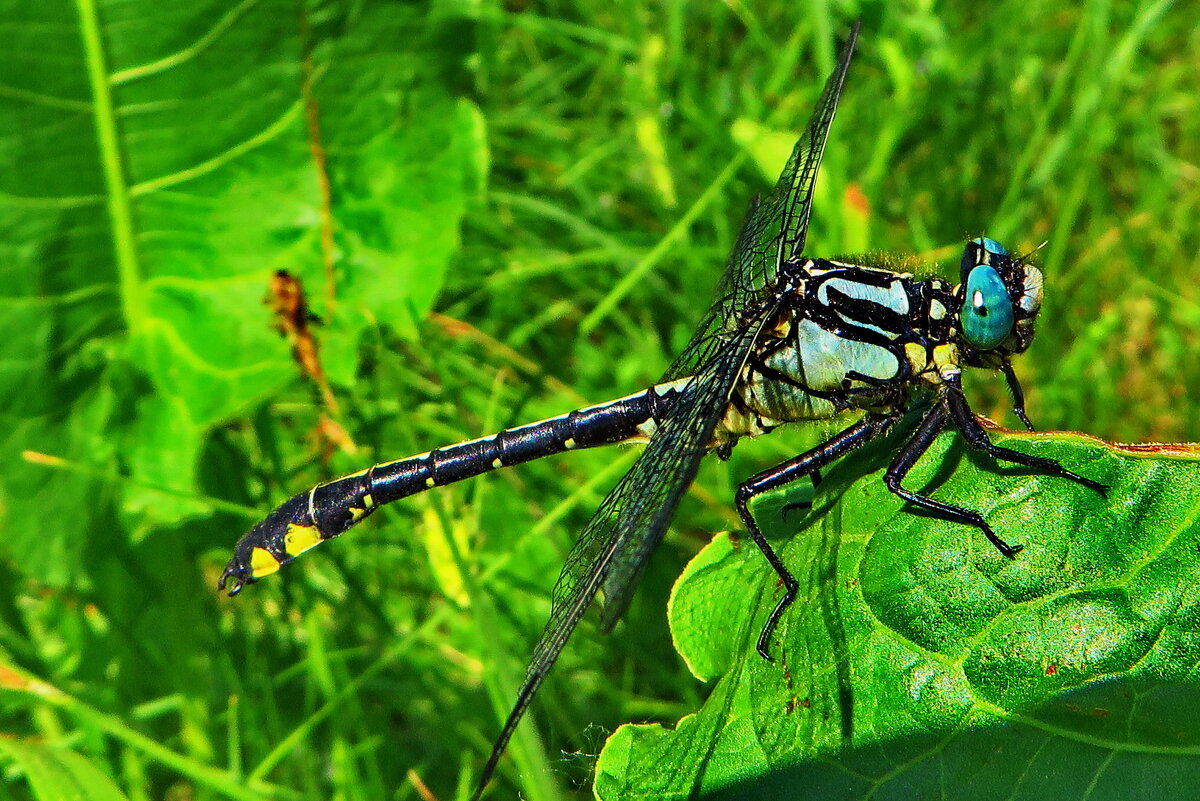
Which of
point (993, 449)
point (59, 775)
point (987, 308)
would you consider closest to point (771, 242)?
point (987, 308)

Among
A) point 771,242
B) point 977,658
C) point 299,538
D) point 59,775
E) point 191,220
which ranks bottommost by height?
point 977,658

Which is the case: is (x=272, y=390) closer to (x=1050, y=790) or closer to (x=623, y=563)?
(x=623, y=563)

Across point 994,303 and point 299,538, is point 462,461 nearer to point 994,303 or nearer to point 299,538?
point 299,538

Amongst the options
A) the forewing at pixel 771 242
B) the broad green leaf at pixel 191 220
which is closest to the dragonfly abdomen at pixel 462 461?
the forewing at pixel 771 242

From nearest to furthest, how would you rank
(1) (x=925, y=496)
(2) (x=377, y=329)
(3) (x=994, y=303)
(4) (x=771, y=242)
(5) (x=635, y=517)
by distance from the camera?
(1) (x=925, y=496), (5) (x=635, y=517), (3) (x=994, y=303), (4) (x=771, y=242), (2) (x=377, y=329)

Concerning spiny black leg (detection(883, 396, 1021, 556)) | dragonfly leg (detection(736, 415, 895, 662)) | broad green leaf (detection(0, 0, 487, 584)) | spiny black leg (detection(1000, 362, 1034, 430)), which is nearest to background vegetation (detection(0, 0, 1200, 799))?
broad green leaf (detection(0, 0, 487, 584))

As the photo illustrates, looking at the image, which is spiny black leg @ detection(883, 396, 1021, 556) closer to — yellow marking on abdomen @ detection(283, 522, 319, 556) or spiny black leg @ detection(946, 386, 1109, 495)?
spiny black leg @ detection(946, 386, 1109, 495)
